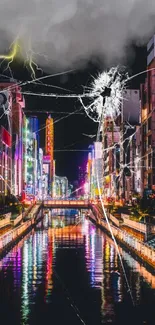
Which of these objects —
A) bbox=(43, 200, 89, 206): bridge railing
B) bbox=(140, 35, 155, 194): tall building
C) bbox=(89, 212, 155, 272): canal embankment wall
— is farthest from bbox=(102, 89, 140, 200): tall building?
bbox=(89, 212, 155, 272): canal embankment wall

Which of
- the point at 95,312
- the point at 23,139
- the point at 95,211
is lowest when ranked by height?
the point at 95,312

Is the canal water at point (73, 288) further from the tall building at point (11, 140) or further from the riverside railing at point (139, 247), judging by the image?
the tall building at point (11, 140)

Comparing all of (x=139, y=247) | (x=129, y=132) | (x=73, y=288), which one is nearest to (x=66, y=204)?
(x=129, y=132)

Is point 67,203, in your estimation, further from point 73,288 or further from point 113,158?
point 73,288

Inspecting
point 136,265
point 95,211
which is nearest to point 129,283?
point 136,265

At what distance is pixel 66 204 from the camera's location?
123312 millimetres

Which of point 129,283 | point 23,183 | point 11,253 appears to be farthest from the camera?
point 23,183

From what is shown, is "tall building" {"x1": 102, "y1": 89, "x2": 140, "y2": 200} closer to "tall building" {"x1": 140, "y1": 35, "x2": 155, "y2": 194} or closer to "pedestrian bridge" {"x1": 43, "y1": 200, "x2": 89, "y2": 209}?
"pedestrian bridge" {"x1": 43, "y1": 200, "x2": 89, "y2": 209}

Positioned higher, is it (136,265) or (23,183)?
(23,183)

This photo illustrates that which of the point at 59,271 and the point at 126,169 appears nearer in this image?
the point at 59,271

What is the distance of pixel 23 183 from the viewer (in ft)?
595

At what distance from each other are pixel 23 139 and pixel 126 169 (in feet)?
152

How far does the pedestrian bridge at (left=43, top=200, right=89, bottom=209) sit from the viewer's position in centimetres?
12194

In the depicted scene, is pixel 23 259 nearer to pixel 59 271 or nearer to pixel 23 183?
pixel 59 271
